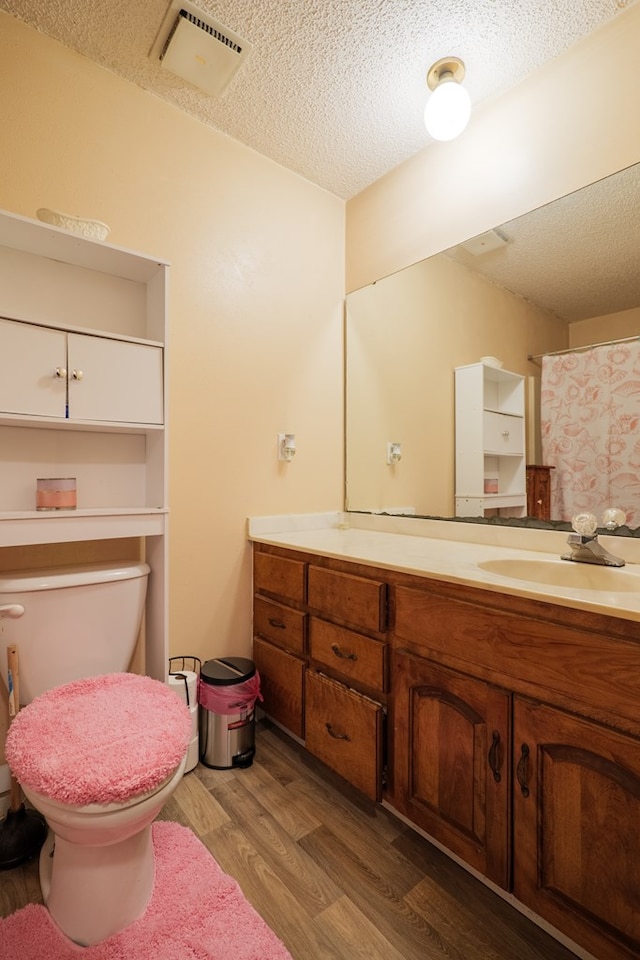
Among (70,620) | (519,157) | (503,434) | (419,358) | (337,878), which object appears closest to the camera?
(337,878)

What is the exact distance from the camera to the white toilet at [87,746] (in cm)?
90

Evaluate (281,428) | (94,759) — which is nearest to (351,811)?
(94,759)

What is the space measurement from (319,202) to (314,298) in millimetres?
463

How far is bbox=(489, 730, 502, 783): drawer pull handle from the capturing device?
1.04 metres

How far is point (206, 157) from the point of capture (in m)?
1.80

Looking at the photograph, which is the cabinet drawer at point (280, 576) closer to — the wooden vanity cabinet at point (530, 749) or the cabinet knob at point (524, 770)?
the wooden vanity cabinet at point (530, 749)

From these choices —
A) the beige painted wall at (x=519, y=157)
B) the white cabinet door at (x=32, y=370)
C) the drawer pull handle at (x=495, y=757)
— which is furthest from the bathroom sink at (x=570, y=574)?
the white cabinet door at (x=32, y=370)

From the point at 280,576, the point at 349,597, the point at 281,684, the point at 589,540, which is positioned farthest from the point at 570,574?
the point at 281,684

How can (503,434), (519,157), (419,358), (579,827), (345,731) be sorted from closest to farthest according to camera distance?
(579,827)
(345,731)
(519,157)
(503,434)
(419,358)

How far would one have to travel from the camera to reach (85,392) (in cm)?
134

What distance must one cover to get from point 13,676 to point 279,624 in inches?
33.5

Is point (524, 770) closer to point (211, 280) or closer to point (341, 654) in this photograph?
point (341, 654)

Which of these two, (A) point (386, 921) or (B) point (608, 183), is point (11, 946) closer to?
(A) point (386, 921)

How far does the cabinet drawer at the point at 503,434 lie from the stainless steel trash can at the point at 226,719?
4.08 feet
